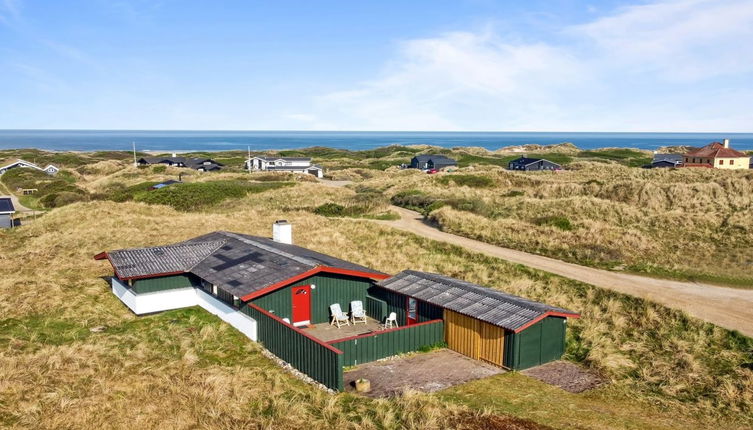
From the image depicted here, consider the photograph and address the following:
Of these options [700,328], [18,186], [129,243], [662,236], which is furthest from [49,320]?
[18,186]

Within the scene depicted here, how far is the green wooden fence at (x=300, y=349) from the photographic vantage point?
16453 millimetres

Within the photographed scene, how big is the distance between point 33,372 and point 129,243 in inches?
933

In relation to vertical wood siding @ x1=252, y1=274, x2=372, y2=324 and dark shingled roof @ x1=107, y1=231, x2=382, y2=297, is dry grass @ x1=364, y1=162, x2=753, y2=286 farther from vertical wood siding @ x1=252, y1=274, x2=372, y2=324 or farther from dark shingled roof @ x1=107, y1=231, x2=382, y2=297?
dark shingled roof @ x1=107, y1=231, x2=382, y2=297

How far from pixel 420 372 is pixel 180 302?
12581 millimetres

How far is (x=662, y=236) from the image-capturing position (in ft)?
126

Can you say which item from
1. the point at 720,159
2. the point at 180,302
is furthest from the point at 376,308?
the point at 720,159

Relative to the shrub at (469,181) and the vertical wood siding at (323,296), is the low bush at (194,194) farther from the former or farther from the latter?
the vertical wood siding at (323,296)

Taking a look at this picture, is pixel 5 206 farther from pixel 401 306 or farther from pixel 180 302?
pixel 401 306

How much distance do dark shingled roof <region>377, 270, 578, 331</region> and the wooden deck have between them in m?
1.81

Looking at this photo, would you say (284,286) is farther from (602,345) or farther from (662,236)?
(662,236)

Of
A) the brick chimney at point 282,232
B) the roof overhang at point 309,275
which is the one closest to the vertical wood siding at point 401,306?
the roof overhang at point 309,275

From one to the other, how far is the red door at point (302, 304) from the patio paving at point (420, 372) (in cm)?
451

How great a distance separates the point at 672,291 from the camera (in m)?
27.1

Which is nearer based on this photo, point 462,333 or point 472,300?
point 462,333
